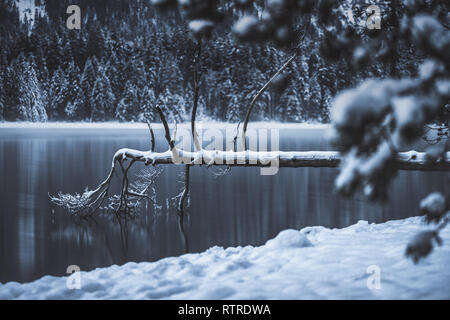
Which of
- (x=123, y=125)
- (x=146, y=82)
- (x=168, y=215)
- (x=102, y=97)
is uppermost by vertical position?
(x=146, y=82)

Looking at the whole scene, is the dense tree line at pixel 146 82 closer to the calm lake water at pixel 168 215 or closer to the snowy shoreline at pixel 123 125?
the snowy shoreline at pixel 123 125

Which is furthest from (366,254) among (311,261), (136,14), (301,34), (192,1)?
(136,14)

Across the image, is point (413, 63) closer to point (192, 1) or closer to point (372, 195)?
point (192, 1)

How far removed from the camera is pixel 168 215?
11625mm

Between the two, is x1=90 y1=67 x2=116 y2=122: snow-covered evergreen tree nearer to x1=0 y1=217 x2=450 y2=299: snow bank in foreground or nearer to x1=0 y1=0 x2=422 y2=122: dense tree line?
x1=0 y1=0 x2=422 y2=122: dense tree line

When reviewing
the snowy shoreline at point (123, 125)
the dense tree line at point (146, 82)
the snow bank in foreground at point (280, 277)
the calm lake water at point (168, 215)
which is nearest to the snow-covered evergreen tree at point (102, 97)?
the dense tree line at point (146, 82)

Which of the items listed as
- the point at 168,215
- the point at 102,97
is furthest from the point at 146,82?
the point at 168,215

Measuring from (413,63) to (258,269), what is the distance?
414 cm

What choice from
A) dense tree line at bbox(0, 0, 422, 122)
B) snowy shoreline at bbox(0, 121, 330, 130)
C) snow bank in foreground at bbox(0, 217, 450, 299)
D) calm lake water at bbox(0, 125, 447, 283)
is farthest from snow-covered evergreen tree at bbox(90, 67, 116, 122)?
snow bank in foreground at bbox(0, 217, 450, 299)

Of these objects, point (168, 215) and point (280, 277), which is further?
point (168, 215)

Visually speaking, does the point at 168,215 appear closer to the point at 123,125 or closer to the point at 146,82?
the point at 146,82

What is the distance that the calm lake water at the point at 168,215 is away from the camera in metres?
8.65

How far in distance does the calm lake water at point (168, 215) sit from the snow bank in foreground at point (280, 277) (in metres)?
1.26

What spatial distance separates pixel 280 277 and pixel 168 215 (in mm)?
7724
